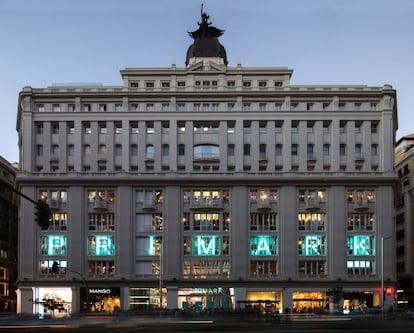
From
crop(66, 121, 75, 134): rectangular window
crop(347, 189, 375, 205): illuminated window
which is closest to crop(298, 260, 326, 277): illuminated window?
crop(347, 189, 375, 205): illuminated window

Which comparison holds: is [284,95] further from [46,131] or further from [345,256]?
[46,131]

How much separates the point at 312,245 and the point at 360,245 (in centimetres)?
709

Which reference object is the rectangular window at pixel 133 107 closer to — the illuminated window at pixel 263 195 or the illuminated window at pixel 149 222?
the illuminated window at pixel 149 222

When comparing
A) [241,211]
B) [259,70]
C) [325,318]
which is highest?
[259,70]

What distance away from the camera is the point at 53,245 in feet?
319

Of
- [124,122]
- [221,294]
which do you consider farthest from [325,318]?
[124,122]

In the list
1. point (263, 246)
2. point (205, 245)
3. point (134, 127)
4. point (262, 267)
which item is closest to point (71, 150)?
point (134, 127)

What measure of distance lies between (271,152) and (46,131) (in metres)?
35.0

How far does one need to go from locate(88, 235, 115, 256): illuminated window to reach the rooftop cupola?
32748 millimetres

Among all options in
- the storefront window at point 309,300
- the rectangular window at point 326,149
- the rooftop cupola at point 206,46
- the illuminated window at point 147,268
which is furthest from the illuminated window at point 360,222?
the rooftop cupola at point 206,46

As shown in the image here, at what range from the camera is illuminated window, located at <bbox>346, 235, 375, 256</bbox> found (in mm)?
96562

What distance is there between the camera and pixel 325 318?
6738 centimetres

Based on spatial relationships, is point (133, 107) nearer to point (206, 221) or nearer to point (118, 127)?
point (118, 127)

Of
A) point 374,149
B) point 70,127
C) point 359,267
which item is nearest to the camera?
point 359,267
